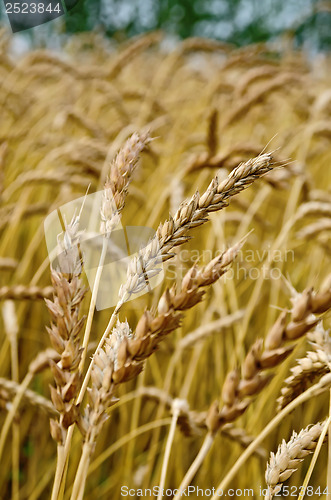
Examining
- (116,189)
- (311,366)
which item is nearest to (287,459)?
(311,366)

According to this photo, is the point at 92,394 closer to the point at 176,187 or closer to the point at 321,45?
the point at 176,187

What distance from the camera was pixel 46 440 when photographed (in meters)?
0.75

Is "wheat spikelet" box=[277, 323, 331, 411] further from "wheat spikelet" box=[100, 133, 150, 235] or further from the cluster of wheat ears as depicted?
"wheat spikelet" box=[100, 133, 150, 235]

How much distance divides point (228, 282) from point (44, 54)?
852 millimetres

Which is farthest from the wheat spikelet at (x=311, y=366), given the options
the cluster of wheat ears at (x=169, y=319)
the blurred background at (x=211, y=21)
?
the blurred background at (x=211, y=21)

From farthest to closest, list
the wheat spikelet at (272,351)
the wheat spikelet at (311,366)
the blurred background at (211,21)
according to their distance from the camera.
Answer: the blurred background at (211,21) < the wheat spikelet at (311,366) < the wheat spikelet at (272,351)

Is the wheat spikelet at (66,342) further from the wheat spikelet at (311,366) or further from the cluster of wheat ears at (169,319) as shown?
the wheat spikelet at (311,366)

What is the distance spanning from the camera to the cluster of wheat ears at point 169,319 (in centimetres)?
23

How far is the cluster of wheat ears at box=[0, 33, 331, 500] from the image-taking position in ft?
0.74

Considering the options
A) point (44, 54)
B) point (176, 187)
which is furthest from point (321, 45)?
point (176, 187)

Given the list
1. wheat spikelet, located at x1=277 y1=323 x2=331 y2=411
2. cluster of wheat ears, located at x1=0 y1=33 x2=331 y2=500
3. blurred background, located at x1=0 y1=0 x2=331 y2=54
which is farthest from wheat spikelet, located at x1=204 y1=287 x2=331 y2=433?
blurred background, located at x1=0 y1=0 x2=331 y2=54

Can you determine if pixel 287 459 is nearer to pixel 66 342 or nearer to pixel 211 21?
pixel 66 342

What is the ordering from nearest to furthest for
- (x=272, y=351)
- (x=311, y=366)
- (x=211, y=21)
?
1. (x=272, y=351)
2. (x=311, y=366)
3. (x=211, y=21)

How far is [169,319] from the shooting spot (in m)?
0.21
